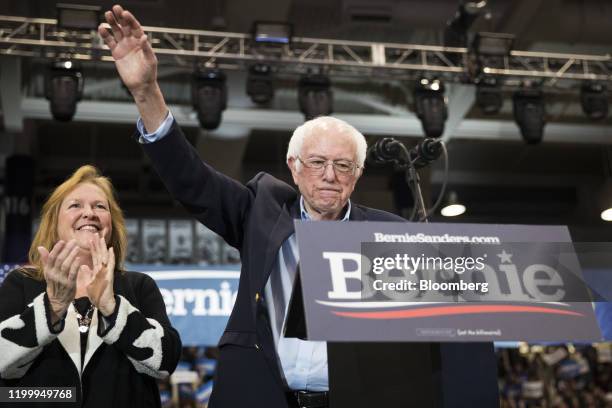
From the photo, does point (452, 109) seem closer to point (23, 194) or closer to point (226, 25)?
point (226, 25)

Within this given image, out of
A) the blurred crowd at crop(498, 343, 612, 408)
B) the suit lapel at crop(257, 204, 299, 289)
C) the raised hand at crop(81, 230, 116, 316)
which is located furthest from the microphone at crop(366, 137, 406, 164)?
the blurred crowd at crop(498, 343, 612, 408)

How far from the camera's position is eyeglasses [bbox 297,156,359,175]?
1622 millimetres

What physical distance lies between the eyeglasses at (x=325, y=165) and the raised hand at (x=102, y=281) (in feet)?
1.91

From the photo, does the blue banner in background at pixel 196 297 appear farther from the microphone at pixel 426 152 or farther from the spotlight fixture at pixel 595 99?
the microphone at pixel 426 152

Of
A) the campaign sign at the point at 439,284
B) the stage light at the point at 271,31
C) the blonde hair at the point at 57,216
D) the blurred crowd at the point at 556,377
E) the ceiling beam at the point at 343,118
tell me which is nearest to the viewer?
the campaign sign at the point at 439,284

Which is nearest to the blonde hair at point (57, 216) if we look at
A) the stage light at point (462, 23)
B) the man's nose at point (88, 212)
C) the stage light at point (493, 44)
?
the man's nose at point (88, 212)

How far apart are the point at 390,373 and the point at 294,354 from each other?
0.44 metres

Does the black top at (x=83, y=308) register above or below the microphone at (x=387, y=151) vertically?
below

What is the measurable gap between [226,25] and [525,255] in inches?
233

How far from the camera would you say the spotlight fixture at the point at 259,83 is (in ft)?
20.0

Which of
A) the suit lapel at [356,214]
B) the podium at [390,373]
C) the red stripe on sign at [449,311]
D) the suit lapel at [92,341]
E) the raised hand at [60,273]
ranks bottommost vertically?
the podium at [390,373]

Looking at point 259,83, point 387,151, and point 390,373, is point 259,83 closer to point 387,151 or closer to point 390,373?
point 387,151

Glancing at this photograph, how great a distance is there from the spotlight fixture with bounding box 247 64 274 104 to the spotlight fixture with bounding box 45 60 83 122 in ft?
4.50

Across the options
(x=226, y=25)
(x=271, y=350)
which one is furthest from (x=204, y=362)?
(x=271, y=350)
